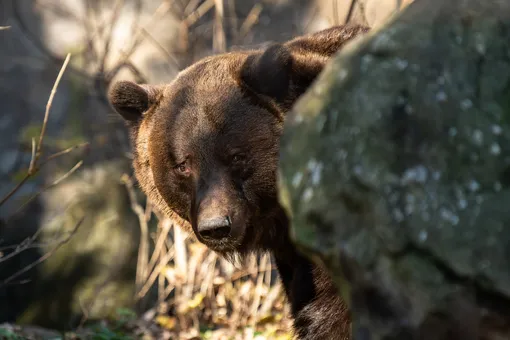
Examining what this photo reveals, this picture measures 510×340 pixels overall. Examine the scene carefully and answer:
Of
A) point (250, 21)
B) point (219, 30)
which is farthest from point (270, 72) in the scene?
point (250, 21)

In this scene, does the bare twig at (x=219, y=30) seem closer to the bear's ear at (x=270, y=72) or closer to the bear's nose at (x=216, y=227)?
the bear's ear at (x=270, y=72)

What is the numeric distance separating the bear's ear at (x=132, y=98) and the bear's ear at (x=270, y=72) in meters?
0.74

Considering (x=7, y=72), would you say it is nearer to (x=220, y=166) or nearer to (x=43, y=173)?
(x=43, y=173)

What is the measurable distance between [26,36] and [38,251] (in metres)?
3.12

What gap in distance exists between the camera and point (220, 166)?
4.21m

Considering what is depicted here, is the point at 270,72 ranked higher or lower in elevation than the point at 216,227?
higher

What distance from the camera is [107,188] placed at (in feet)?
29.8

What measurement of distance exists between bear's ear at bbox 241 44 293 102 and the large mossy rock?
1574 mm

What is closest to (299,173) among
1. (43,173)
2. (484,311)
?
(484,311)

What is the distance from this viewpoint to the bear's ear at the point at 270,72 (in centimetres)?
413

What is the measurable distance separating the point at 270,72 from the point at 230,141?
1.51 feet

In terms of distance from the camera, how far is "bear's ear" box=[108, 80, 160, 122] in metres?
4.76

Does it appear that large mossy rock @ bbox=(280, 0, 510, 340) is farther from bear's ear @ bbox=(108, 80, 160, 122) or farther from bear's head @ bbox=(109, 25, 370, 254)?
bear's ear @ bbox=(108, 80, 160, 122)

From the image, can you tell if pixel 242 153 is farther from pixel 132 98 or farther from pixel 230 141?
pixel 132 98
